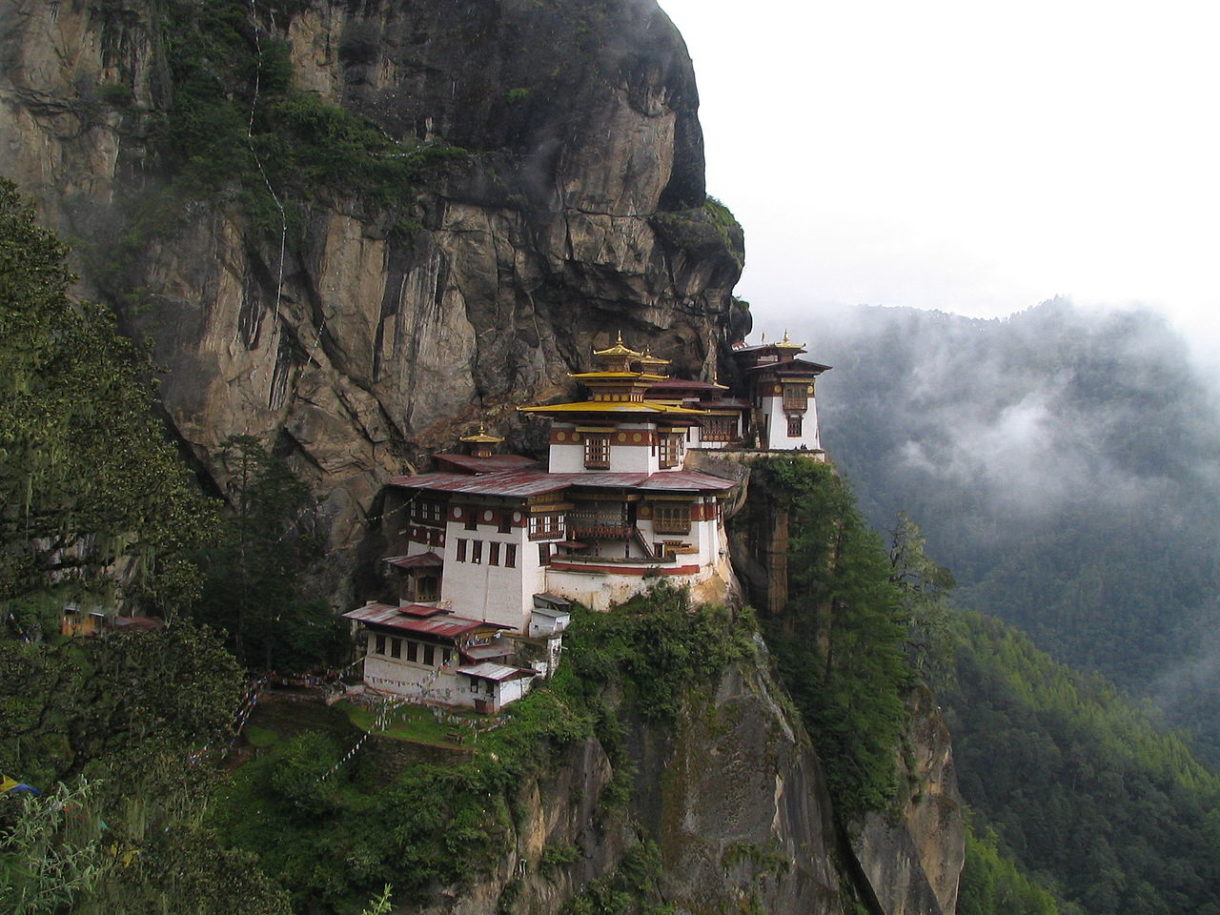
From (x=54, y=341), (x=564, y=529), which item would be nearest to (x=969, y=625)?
(x=564, y=529)

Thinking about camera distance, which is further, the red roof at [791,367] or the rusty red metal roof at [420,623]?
the red roof at [791,367]

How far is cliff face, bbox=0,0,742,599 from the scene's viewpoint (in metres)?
27.8

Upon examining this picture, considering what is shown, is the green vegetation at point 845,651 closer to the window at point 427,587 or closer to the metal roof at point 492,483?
the metal roof at point 492,483

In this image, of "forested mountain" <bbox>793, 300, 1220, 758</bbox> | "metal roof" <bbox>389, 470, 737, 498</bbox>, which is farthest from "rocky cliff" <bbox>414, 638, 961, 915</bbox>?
"forested mountain" <bbox>793, 300, 1220, 758</bbox>

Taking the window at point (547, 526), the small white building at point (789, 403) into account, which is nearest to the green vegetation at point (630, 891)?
the window at point (547, 526)

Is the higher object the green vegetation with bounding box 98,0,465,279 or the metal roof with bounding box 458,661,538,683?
the green vegetation with bounding box 98,0,465,279

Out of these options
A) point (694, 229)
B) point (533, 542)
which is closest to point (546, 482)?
point (533, 542)

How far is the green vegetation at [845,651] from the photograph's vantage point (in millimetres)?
31109

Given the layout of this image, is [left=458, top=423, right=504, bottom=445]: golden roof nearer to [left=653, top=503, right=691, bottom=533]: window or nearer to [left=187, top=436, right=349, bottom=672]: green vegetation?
[left=187, top=436, right=349, bottom=672]: green vegetation


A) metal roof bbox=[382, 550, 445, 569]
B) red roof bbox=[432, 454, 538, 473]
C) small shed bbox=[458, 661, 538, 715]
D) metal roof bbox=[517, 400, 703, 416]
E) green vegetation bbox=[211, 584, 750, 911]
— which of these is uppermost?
metal roof bbox=[517, 400, 703, 416]

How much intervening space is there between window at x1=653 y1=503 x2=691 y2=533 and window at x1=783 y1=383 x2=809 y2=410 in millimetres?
13580

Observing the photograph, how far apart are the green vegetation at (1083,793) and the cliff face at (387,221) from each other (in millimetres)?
35551

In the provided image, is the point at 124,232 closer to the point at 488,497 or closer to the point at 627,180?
the point at 488,497

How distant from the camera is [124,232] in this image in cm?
2816
